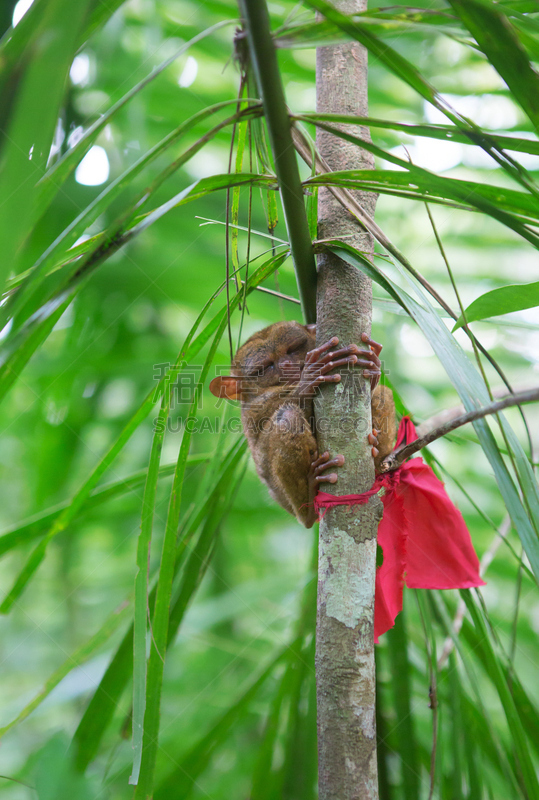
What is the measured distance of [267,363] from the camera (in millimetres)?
2643

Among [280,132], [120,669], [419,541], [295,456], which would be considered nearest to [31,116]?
[280,132]

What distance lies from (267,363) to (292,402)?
2.23 ft

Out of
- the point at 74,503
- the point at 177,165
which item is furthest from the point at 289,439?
the point at 177,165

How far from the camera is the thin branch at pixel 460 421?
835mm

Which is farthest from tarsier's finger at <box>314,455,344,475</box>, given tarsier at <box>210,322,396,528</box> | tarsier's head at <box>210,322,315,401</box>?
tarsier's head at <box>210,322,315,401</box>

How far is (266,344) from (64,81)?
1.94 meters

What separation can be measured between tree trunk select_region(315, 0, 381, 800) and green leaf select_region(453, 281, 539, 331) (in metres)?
0.32

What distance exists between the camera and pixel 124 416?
12.6 ft

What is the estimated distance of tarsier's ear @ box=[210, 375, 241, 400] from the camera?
248 centimetres

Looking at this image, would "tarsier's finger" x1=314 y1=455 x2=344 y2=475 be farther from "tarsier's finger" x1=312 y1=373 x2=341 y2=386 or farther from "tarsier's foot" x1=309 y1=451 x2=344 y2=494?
"tarsier's finger" x1=312 y1=373 x2=341 y2=386

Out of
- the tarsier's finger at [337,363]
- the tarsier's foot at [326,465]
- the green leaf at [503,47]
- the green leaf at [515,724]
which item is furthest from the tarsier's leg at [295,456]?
the green leaf at [503,47]

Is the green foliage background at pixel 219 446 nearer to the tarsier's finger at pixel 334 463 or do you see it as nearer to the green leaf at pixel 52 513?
the green leaf at pixel 52 513

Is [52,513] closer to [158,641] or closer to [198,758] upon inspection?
[158,641]

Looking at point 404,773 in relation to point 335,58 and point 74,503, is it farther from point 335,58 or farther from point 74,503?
point 335,58
